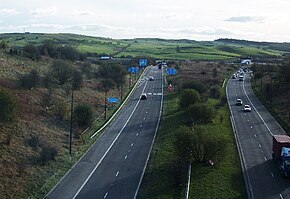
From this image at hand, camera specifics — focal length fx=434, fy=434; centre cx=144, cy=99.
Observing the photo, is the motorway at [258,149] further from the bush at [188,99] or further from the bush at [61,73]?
the bush at [61,73]

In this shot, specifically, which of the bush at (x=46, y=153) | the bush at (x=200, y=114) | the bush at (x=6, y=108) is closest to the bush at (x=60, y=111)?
the bush at (x=46, y=153)

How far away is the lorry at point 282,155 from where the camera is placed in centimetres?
3403

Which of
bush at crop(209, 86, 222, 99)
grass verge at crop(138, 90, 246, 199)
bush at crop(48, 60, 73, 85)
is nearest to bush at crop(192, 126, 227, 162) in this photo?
grass verge at crop(138, 90, 246, 199)

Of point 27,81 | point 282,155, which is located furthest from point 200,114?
point 27,81

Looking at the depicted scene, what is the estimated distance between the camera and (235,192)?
99.4ft

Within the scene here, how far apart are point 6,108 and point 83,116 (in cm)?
1499

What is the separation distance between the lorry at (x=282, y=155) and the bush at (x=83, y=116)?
24073 mm

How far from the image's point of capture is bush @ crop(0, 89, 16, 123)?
39.7 m

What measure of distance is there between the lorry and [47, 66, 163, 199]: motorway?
1137 centimetres

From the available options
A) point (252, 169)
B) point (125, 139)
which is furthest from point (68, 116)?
point (252, 169)

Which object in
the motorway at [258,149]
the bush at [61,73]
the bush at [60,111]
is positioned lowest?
the motorway at [258,149]

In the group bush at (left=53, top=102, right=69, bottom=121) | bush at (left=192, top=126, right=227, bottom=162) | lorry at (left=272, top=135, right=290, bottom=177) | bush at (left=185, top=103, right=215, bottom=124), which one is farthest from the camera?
bush at (left=185, top=103, right=215, bottom=124)

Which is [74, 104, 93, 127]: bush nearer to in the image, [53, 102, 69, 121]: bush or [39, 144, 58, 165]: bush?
[53, 102, 69, 121]: bush

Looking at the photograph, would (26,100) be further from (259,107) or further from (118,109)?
(259,107)
